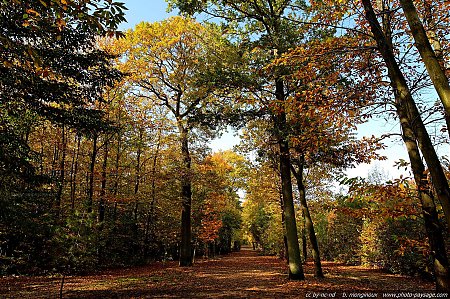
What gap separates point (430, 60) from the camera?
3.53m

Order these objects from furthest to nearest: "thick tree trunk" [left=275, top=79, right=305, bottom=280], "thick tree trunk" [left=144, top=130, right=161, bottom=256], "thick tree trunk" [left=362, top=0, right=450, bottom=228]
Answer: "thick tree trunk" [left=144, top=130, right=161, bottom=256]
"thick tree trunk" [left=275, top=79, right=305, bottom=280]
"thick tree trunk" [left=362, top=0, right=450, bottom=228]

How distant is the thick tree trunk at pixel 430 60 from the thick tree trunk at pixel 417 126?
718 mm

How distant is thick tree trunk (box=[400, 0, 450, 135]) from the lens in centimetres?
335

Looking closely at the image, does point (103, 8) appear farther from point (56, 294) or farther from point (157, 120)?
point (157, 120)

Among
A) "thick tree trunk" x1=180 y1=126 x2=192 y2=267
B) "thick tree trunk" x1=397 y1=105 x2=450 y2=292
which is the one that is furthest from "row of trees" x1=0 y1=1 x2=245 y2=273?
"thick tree trunk" x1=397 y1=105 x2=450 y2=292

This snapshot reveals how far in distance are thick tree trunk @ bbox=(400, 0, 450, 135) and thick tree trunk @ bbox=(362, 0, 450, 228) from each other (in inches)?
28.3

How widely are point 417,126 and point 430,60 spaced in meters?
1.17

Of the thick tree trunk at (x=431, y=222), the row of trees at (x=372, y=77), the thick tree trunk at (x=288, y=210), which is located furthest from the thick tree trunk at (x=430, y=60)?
the thick tree trunk at (x=288, y=210)

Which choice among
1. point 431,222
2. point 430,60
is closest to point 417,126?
point 430,60

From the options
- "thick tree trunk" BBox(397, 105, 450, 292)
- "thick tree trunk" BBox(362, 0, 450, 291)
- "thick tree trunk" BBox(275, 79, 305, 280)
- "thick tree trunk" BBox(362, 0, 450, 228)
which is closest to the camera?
"thick tree trunk" BBox(362, 0, 450, 228)

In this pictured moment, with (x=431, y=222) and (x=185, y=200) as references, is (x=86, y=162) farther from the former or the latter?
(x=431, y=222)

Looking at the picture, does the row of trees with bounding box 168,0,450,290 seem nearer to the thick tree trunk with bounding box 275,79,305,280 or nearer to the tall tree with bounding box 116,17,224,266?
the thick tree trunk with bounding box 275,79,305,280

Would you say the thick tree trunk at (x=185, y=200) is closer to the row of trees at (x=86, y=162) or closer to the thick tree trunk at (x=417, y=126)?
→ the row of trees at (x=86, y=162)

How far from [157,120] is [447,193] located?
20.5 m
